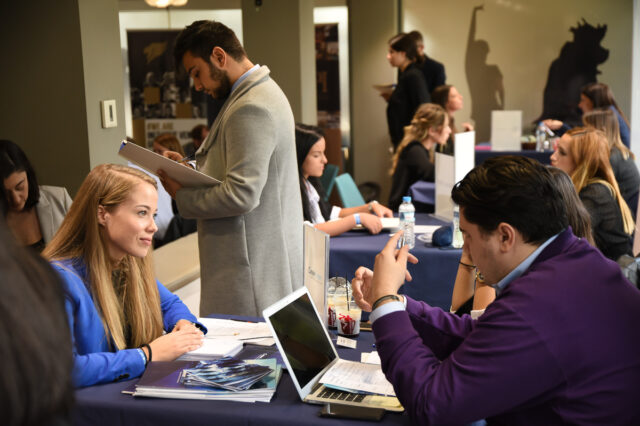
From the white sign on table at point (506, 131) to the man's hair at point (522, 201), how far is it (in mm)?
6452

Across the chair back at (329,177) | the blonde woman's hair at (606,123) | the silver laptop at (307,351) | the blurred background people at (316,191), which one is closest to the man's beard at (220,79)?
the blurred background people at (316,191)

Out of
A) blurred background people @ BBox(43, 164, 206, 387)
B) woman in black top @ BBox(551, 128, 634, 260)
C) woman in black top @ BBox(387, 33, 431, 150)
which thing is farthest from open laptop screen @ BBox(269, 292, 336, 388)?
woman in black top @ BBox(387, 33, 431, 150)

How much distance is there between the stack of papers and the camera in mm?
1704

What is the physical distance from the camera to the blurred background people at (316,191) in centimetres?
369

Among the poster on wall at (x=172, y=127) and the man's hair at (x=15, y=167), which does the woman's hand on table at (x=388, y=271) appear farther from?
→ the poster on wall at (x=172, y=127)

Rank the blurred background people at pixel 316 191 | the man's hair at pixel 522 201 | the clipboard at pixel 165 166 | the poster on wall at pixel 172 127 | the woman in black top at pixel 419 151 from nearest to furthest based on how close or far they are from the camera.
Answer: the man's hair at pixel 522 201 → the clipboard at pixel 165 166 → the blurred background people at pixel 316 191 → the woman in black top at pixel 419 151 → the poster on wall at pixel 172 127

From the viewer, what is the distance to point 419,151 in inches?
206

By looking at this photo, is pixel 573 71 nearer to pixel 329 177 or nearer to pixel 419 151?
pixel 329 177

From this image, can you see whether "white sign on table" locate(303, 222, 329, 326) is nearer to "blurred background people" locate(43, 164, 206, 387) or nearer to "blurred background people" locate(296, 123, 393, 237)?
"blurred background people" locate(43, 164, 206, 387)

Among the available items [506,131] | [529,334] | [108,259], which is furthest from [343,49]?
[529,334]

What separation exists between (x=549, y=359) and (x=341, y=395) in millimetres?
534

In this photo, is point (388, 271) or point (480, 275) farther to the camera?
point (480, 275)

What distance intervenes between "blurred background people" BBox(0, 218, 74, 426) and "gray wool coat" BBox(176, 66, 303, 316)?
1927 mm

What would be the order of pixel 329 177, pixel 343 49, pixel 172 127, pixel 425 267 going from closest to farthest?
pixel 425 267
pixel 329 177
pixel 172 127
pixel 343 49
